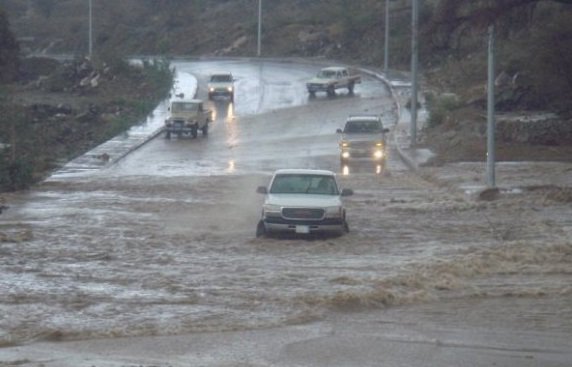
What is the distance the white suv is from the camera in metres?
24.8

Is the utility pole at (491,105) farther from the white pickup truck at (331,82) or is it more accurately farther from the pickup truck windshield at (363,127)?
the white pickup truck at (331,82)

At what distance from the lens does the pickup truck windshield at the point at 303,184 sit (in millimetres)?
26062

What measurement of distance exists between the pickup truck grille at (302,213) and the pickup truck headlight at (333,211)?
140mm

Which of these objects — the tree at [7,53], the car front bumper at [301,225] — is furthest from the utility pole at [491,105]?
the tree at [7,53]

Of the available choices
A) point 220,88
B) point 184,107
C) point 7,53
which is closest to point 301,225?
point 184,107

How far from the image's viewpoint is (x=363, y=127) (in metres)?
47.4

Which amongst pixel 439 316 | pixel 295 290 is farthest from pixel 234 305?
pixel 439 316

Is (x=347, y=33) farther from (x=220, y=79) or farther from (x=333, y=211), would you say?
(x=333, y=211)

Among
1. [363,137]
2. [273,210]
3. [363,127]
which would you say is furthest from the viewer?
[363,127]

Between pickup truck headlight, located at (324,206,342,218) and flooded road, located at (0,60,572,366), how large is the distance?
60 cm

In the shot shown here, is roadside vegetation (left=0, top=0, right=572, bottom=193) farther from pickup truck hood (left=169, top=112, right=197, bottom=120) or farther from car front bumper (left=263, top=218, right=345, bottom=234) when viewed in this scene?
car front bumper (left=263, top=218, right=345, bottom=234)

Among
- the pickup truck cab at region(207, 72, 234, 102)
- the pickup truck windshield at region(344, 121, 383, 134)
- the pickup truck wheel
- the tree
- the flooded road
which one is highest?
the tree

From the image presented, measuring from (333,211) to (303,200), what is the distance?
0.67 meters

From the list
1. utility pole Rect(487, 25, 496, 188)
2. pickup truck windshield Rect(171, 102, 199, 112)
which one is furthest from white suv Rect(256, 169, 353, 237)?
pickup truck windshield Rect(171, 102, 199, 112)
